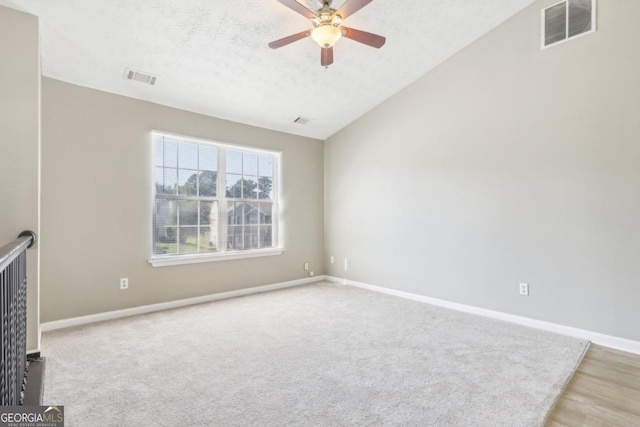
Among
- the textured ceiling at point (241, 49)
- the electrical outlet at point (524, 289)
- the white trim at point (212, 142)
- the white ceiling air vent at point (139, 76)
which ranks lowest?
the electrical outlet at point (524, 289)

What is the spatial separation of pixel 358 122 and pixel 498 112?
209cm

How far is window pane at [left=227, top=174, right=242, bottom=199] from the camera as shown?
468 cm

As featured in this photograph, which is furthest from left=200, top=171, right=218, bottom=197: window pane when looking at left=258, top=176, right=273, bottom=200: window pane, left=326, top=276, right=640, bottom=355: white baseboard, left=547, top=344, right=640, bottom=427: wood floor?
left=547, top=344, right=640, bottom=427: wood floor

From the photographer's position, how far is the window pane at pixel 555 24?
3238 millimetres

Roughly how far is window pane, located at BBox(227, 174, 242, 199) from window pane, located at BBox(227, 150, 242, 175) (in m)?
0.08

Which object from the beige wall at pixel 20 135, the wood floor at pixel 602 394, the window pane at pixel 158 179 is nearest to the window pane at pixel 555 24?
the wood floor at pixel 602 394

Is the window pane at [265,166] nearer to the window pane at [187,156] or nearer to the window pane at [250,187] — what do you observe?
the window pane at [250,187]

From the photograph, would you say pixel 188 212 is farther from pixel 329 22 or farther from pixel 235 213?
pixel 329 22

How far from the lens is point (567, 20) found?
3217 mm

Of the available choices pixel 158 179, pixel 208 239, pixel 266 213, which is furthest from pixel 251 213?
pixel 158 179

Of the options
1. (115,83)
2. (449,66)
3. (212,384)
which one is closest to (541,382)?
(212,384)

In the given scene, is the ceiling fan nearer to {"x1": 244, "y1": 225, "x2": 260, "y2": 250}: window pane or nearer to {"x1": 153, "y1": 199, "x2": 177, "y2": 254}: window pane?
{"x1": 153, "y1": 199, "x2": 177, "y2": 254}: window pane

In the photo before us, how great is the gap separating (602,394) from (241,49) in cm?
413

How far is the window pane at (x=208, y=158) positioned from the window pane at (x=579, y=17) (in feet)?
13.8
